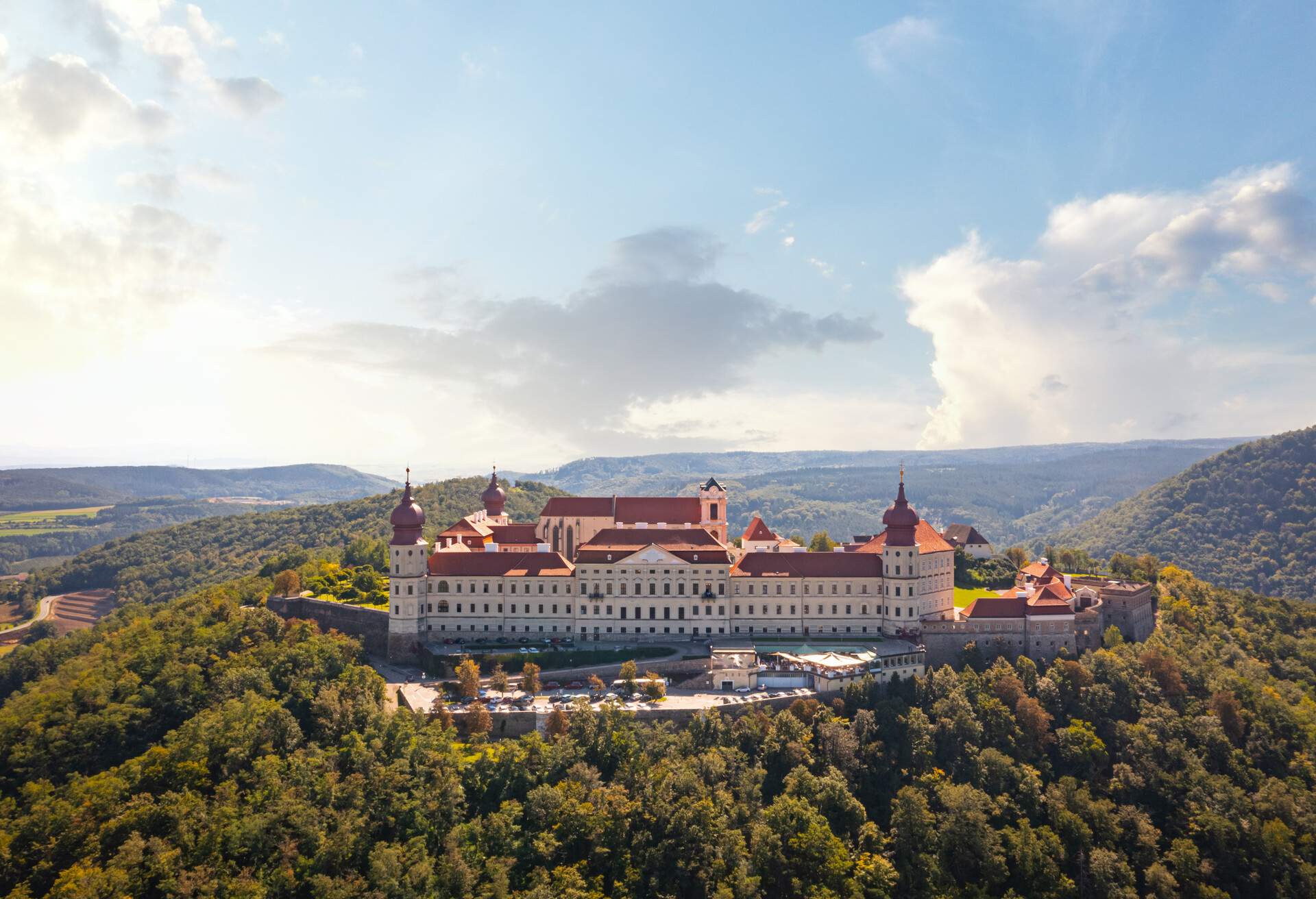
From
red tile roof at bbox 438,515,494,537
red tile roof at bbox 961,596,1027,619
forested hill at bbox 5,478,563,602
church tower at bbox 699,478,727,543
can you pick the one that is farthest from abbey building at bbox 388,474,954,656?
forested hill at bbox 5,478,563,602

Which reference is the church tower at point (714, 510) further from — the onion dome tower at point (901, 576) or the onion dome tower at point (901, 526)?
the onion dome tower at point (901, 576)

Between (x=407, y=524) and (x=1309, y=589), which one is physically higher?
(x=407, y=524)

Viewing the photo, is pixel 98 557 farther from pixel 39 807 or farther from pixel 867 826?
pixel 867 826

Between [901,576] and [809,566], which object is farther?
[809,566]

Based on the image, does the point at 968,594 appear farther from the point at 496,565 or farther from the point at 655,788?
the point at 496,565

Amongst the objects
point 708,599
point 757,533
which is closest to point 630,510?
point 757,533

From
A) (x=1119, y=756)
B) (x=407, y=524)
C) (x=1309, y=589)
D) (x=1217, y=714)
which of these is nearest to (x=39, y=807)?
(x=407, y=524)
